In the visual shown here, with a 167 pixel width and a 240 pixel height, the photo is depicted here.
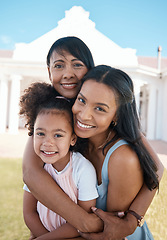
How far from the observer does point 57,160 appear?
1989mm

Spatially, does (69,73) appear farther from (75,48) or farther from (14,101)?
(14,101)

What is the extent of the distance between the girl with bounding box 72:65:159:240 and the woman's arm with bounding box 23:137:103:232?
0.21 m

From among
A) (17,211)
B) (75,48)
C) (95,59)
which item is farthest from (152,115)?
(75,48)

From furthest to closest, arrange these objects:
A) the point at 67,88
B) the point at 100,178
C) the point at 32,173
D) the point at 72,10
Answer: the point at 72,10 < the point at 67,88 < the point at 100,178 < the point at 32,173

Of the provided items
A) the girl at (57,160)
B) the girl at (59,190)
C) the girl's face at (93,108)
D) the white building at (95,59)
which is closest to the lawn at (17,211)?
the girl at (57,160)

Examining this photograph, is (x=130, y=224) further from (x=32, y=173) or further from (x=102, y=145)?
→ (x=32, y=173)

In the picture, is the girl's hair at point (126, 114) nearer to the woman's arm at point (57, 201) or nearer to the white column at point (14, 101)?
the woman's arm at point (57, 201)

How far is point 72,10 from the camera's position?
1273 cm

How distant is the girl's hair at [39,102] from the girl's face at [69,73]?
91 mm

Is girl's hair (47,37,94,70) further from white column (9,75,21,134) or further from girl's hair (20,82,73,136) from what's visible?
white column (9,75,21,134)

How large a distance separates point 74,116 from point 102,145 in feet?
1.16

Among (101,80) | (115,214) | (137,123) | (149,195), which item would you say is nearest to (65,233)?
(115,214)


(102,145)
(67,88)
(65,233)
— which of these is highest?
(67,88)

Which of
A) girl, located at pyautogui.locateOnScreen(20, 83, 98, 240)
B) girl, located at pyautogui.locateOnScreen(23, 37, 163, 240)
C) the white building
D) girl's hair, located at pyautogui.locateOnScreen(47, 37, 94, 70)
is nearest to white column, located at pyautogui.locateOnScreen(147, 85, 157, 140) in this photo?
the white building
